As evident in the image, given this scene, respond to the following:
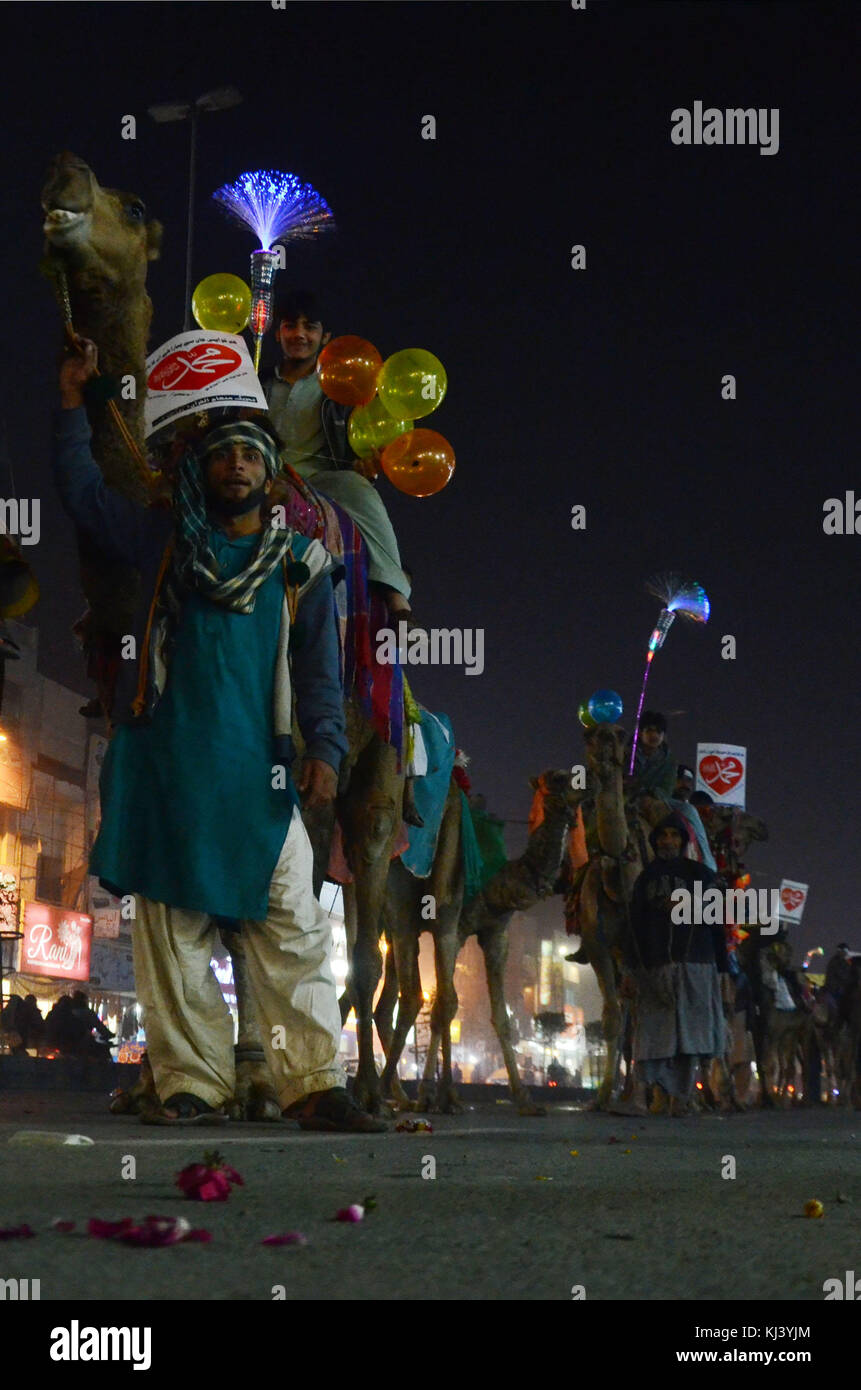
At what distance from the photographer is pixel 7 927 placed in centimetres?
4447

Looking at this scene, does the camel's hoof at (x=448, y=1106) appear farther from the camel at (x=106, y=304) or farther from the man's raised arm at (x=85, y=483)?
the man's raised arm at (x=85, y=483)

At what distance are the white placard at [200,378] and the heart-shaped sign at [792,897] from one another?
2830cm

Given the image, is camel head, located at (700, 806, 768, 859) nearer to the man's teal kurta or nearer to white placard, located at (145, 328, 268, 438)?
white placard, located at (145, 328, 268, 438)

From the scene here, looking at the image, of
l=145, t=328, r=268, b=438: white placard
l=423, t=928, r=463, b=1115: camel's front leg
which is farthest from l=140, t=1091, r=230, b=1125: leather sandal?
l=423, t=928, r=463, b=1115: camel's front leg

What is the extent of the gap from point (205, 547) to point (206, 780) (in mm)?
827

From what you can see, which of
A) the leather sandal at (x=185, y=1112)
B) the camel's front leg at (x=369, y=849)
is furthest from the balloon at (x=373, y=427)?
the leather sandal at (x=185, y=1112)

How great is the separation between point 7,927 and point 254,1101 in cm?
3897

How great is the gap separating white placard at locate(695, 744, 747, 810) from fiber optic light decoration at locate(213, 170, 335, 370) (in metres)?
14.4

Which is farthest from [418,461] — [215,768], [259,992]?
[259,992]

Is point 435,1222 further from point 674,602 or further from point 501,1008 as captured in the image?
point 674,602

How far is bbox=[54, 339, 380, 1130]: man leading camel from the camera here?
5730 millimetres

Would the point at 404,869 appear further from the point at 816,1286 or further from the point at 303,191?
the point at 816,1286

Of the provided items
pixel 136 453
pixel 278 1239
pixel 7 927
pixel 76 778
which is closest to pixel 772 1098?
pixel 136 453
